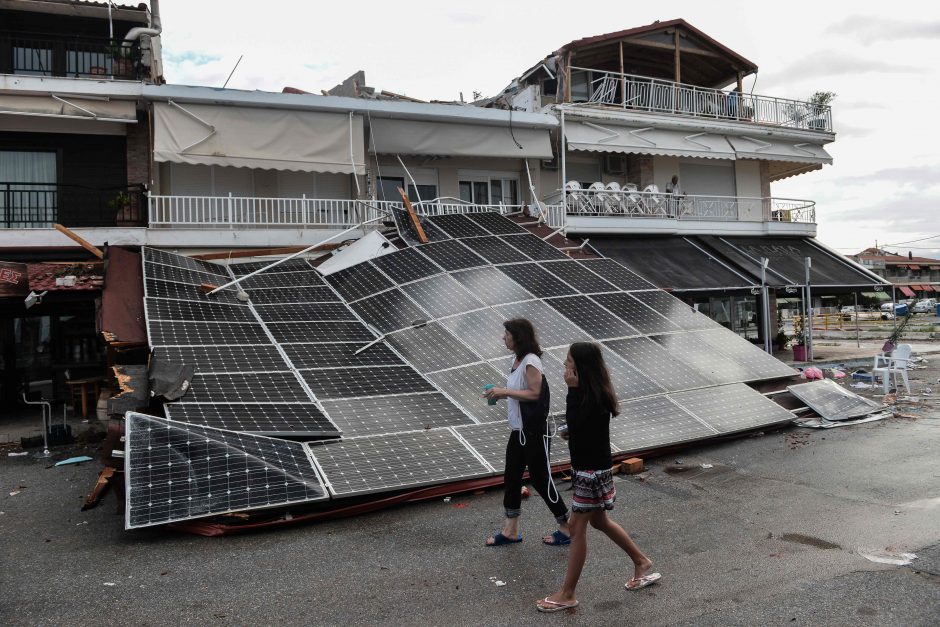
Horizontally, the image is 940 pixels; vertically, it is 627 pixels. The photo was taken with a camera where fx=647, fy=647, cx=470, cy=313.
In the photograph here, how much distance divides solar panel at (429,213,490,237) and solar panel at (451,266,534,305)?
179 cm

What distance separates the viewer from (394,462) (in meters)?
6.52

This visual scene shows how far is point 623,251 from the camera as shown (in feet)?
60.1

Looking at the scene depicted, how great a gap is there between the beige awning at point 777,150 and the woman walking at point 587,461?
63.0 ft

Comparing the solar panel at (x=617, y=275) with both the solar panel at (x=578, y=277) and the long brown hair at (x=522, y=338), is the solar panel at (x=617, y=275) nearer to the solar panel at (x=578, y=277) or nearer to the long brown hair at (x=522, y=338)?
the solar panel at (x=578, y=277)

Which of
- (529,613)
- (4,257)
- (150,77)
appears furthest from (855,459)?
(150,77)

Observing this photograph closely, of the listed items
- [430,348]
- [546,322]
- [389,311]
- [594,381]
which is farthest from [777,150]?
[594,381]

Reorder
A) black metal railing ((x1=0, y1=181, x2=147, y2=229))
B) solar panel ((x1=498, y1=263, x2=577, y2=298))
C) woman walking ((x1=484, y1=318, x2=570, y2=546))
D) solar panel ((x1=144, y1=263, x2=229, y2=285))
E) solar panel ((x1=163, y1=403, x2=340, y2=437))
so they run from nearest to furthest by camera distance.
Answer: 1. woman walking ((x1=484, y1=318, x2=570, y2=546))
2. solar panel ((x1=163, y1=403, x2=340, y2=437))
3. solar panel ((x1=144, y1=263, x2=229, y2=285))
4. solar panel ((x1=498, y1=263, x2=577, y2=298))
5. black metal railing ((x1=0, y1=181, x2=147, y2=229))

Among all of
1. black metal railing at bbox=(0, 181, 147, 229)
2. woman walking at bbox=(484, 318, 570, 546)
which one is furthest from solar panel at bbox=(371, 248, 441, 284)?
black metal railing at bbox=(0, 181, 147, 229)

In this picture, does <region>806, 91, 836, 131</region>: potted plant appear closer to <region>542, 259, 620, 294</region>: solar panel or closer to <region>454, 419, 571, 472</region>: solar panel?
<region>542, 259, 620, 294</region>: solar panel

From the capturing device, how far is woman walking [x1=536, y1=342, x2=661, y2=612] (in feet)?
13.5

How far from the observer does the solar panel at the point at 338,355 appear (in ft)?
28.5

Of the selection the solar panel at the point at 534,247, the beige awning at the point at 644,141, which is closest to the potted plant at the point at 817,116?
the beige awning at the point at 644,141

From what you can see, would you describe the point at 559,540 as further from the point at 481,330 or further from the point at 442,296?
the point at 442,296

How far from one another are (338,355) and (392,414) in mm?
1847
